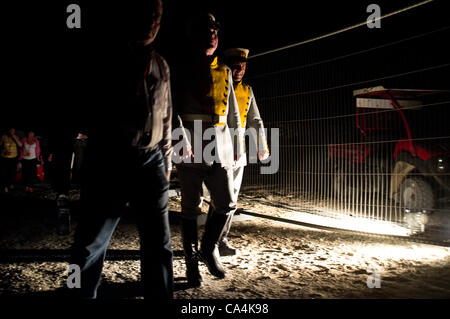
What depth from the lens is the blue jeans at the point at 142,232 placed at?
1902mm

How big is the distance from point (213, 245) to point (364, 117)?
13.2ft

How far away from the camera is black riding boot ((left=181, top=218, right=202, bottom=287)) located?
2.73 metres

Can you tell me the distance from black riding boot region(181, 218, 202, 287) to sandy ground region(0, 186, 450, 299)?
0.08 m

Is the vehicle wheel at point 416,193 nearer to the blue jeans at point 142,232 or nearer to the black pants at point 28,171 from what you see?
the blue jeans at point 142,232

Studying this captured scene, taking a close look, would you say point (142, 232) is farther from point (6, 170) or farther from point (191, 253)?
point (6, 170)

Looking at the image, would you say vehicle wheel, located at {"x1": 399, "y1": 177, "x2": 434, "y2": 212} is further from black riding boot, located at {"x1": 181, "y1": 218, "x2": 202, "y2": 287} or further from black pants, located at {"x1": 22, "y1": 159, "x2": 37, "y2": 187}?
black pants, located at {"x1": 22, "y1": 159, "x2": 37, "y2": 187}

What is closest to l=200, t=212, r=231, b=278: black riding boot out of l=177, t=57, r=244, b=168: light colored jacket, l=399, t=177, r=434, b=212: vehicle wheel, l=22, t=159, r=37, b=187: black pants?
l=177, t=57, r=244, b=168: light colored jacket

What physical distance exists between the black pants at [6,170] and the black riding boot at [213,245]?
26.9 ft

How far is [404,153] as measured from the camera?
549 centimetres

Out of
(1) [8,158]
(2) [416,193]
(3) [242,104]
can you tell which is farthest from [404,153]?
(1) [8,158]

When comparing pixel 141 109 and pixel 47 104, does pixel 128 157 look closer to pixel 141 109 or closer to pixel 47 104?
pixel 141 109

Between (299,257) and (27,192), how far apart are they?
813 cm

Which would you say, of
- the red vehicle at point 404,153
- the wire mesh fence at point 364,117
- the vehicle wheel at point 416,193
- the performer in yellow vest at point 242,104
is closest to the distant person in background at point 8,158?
the wire mesh fence at point 364,117
